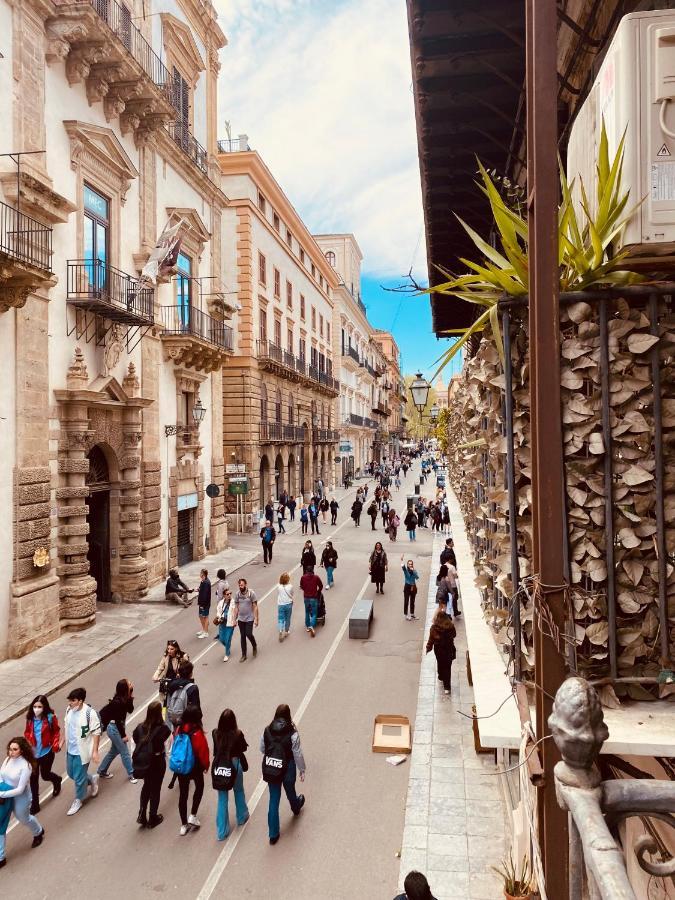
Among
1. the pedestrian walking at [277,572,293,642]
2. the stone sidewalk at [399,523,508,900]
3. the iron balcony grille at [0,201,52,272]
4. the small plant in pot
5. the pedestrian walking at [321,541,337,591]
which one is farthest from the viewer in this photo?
the pedestrian walking at [321,541,337,591]

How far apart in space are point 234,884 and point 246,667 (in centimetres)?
589

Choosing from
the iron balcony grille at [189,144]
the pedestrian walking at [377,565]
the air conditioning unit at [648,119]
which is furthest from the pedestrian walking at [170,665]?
the iron balcony grille at [189,144]

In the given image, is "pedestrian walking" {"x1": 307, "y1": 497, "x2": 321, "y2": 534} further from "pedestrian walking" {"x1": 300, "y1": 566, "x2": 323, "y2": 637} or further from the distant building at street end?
"pedestrian walking" {"x1": 300, "y1": 566, "x2": 323, "y2": 637}

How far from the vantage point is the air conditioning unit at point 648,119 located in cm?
239

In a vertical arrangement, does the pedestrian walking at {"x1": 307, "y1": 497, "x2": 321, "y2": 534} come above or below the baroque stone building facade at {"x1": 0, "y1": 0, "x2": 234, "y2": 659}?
below

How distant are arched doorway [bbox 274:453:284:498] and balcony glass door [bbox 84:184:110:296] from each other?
1954 centimetres

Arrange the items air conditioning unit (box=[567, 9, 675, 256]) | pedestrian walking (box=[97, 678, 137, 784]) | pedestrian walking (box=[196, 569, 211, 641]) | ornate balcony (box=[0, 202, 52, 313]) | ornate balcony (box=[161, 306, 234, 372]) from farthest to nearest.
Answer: ornate balcony (box=[161, 306, 234, 372])
pedestrian walking (box=[196, 569, 211, 641])
ornate balcony (box=[0, 202, 52, 313])
pedestrian walking (box=[97, 678, 137, 784])
air conditioning unit (box=[567, 9, 675, 256])

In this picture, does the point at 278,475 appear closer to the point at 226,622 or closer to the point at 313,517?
the point at 313,517

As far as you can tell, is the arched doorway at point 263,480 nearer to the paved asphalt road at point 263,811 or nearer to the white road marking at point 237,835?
the paved asphalt road at point 263,811

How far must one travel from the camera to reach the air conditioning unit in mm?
2395

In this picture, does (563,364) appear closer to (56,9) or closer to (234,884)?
(234,884)

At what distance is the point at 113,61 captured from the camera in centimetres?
1505

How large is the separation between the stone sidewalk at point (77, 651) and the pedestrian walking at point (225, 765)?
4955 millimetres

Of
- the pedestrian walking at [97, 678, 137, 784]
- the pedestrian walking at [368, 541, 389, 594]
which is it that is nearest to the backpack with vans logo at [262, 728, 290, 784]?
the pedestrian walking at [97, 678, 137, 784]
